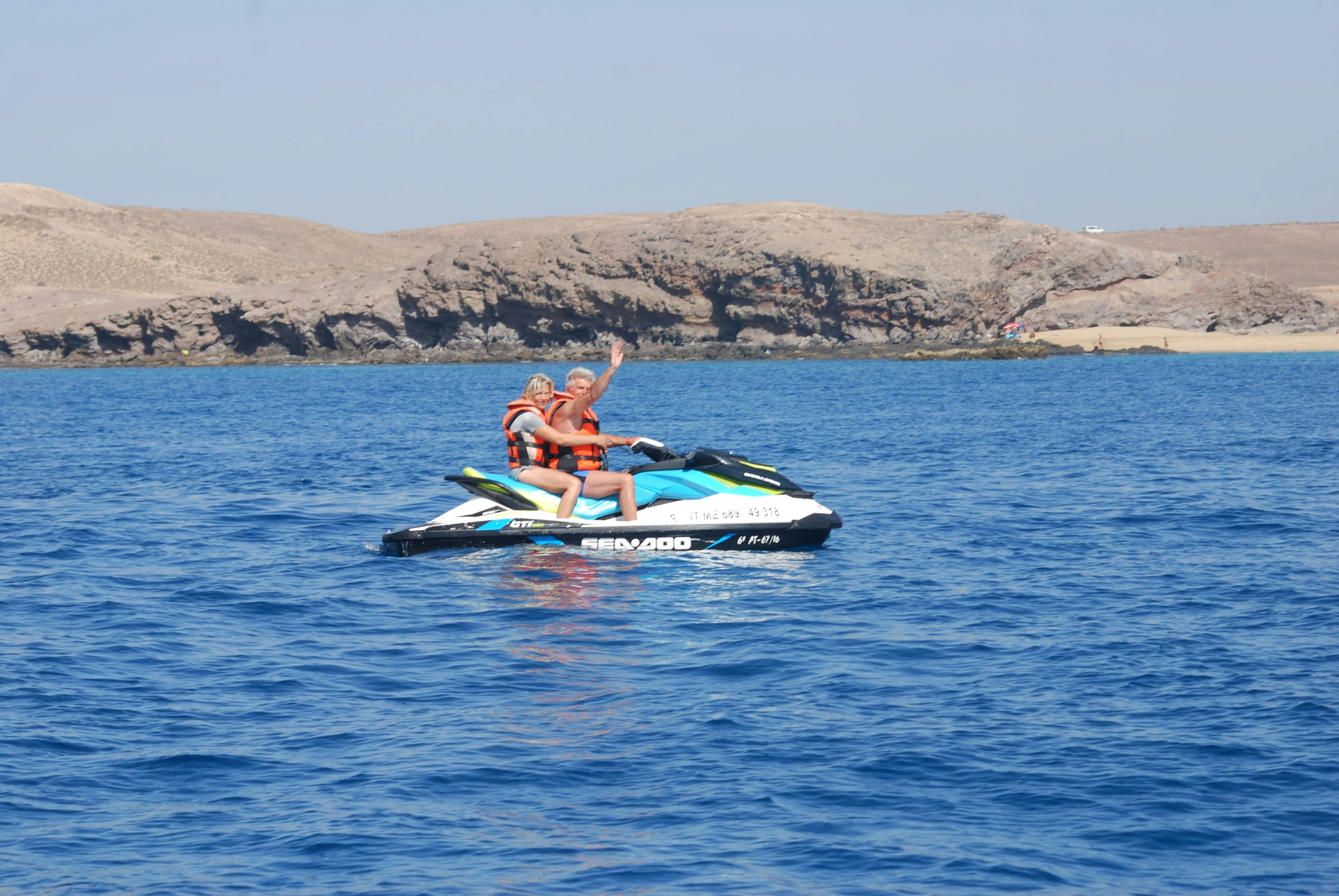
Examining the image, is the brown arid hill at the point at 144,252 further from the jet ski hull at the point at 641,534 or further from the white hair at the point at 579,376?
the white hair at the point at 579,376

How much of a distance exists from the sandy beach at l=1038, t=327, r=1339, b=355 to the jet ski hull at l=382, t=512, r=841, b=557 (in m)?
65.0

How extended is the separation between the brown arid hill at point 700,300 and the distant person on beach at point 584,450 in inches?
2515

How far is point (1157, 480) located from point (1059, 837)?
14.7 m

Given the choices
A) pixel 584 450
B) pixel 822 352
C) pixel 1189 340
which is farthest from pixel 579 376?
pixel 1189 340

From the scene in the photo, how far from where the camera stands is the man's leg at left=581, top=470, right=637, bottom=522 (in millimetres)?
14078

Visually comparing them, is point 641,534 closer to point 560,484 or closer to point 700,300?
point 560,484

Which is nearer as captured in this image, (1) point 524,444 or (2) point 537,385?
(2) point 537,385

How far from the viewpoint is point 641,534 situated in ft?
46.1

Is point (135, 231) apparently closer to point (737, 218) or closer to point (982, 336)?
point (737, 218)

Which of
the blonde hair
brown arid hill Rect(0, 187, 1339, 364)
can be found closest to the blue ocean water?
the blonde hair

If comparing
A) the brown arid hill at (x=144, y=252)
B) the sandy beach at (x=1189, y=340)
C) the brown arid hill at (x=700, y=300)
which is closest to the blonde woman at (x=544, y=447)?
the brown arid hill at (x=700, y=300)

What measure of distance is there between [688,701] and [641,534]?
5.36 meters

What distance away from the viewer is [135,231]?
498 ft

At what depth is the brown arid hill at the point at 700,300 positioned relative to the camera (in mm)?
79500
